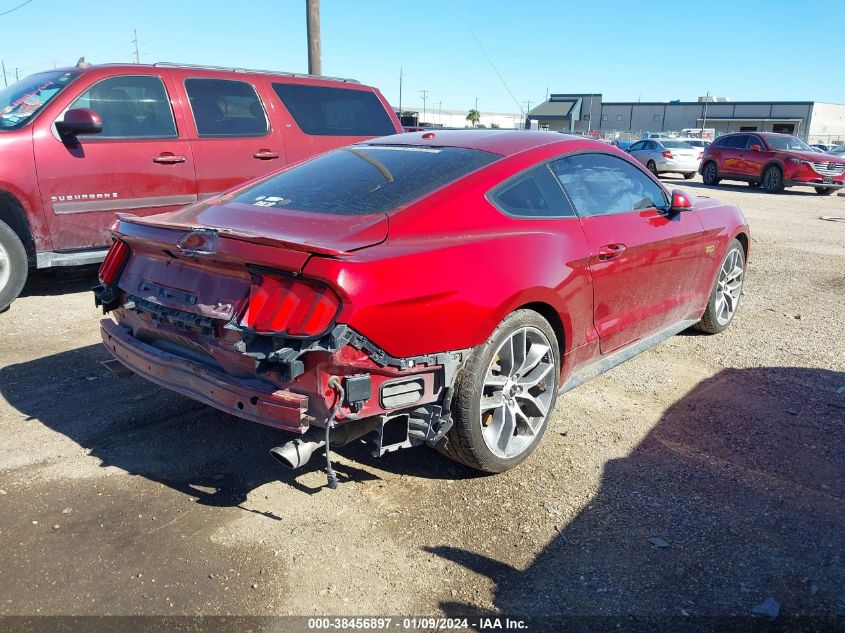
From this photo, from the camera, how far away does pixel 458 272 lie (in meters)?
3.13

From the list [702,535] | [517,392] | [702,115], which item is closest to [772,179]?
[517,392]

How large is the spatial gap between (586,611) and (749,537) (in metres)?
0.93

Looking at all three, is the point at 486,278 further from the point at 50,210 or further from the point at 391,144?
the point at 50,210

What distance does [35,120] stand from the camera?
6.03m

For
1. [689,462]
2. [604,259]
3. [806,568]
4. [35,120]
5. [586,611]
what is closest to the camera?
[586,611]

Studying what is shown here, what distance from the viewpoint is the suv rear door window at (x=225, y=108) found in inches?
275

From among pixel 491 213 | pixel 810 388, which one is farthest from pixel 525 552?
pixel 810 388

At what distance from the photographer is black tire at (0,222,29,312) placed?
590 centimetres

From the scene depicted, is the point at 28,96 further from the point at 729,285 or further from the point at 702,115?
the point at 702,115

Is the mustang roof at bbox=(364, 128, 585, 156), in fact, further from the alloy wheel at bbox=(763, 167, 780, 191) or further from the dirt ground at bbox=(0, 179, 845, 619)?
the alloy wheel at bbox=(763, 167, 780, 191)

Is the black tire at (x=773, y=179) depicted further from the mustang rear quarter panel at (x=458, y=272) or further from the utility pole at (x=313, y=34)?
the mustang rear quarter panel at (x=458, y=272)

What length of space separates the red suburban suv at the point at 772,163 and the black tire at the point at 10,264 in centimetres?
1996

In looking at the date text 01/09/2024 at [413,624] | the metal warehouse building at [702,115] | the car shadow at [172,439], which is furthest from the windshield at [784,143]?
the metal warehouse building at [702,115]

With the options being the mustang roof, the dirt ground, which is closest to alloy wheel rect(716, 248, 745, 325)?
the dirt ground
